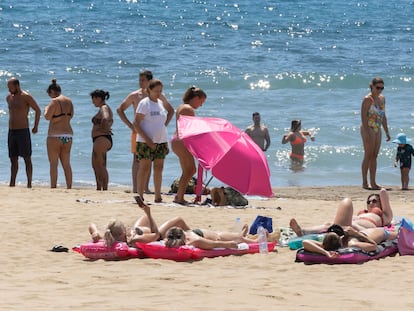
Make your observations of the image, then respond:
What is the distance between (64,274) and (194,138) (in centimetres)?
281

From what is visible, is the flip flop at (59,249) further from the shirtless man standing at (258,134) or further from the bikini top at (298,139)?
the bikini top at (298,139)

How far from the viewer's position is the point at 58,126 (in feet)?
40.2

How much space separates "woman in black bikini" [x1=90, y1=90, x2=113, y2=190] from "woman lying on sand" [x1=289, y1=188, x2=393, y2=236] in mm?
3849

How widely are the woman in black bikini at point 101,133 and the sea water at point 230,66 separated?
8.29ft

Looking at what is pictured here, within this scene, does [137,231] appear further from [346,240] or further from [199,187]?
[199,187]

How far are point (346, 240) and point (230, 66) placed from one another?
1989 centimetres

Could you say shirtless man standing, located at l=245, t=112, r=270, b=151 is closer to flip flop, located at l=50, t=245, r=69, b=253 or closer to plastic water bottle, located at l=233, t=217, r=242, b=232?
plastic water bottle, located at l=233, t=217, r=242, b=232

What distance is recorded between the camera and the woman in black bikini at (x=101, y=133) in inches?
486

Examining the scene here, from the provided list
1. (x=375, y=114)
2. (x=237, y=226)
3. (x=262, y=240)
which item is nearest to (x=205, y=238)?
(x=262, y=240)

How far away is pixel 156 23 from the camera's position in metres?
39.9

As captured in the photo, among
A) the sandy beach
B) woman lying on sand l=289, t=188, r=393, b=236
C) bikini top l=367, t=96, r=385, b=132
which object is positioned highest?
bikini top l=367, t=96, r=385, b=132

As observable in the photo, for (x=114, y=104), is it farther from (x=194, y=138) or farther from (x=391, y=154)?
(x=194, y=138)

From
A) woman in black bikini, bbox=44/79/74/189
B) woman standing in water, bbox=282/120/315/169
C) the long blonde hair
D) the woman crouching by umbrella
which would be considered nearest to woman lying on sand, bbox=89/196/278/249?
the long blonde hair

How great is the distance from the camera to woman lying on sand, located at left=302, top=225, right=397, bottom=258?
8.47m
